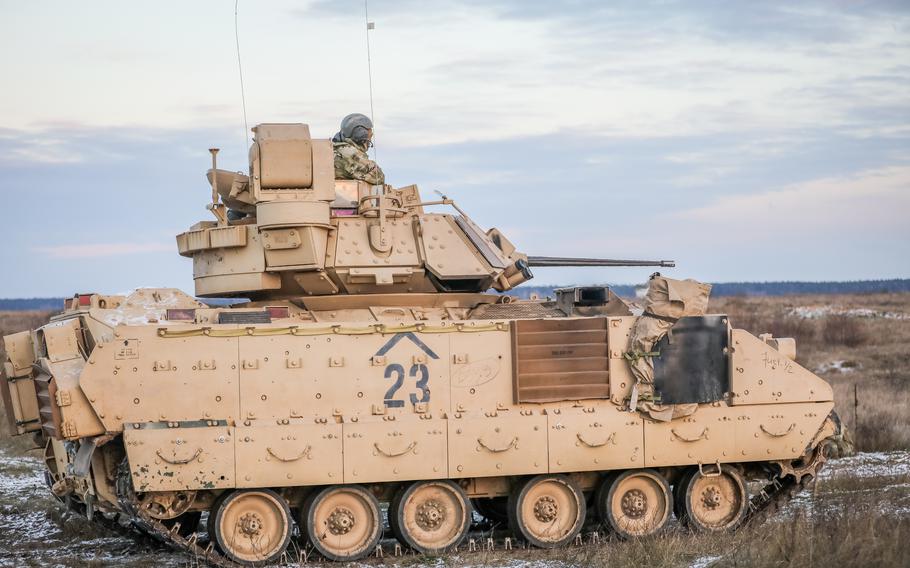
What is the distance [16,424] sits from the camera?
1441cm

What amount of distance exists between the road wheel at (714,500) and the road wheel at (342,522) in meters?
3.66

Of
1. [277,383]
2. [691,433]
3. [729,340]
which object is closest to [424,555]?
[277,383]

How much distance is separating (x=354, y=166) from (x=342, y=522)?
4.55 m

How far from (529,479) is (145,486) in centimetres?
422

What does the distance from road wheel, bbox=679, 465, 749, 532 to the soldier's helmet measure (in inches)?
231

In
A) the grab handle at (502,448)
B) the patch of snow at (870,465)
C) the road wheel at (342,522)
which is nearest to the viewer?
the road wheel at (342,522)

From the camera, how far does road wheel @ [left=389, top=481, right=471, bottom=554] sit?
44.9 feet

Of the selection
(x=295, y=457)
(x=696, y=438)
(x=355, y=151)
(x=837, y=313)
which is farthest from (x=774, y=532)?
(x=837, y=313)

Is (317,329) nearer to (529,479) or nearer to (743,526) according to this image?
(529,479)

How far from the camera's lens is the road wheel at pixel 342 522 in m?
13.4

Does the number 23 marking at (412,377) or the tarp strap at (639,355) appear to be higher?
the tarp strap at (639,355)

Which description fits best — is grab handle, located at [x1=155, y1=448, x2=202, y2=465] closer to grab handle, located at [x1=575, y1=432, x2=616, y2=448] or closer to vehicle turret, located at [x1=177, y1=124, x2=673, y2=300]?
vehicle turret, located at [x1=177, y1=124, x2=673, y2=300]

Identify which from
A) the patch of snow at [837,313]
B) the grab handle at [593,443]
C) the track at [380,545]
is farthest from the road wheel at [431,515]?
the patch of snow at [837,313]

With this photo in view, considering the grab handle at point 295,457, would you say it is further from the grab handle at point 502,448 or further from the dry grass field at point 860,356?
the dry grass field at point 860,356
